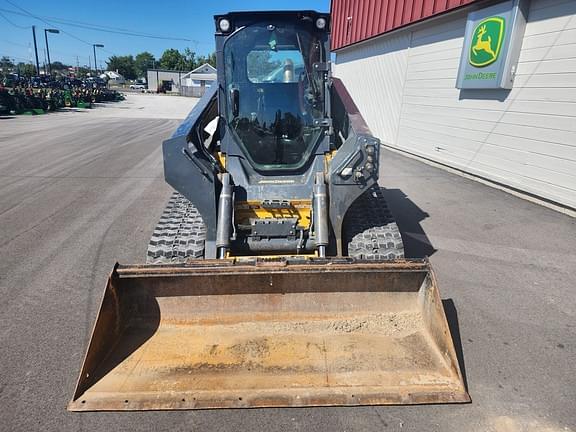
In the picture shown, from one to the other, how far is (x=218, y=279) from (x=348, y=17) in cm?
1603

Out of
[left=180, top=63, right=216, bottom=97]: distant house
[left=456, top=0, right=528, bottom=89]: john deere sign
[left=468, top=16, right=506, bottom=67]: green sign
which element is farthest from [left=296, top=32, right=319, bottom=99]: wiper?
[left=180, top=63, right=216, bottom=97]: distant house

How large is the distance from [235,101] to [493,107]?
20.8 ft

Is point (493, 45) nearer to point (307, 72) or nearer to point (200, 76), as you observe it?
point (307, 72)

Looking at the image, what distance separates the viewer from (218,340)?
293 cm

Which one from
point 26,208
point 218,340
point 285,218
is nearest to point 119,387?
point 218,340

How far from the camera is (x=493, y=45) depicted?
25.8 ft

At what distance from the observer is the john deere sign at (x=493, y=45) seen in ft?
24.2

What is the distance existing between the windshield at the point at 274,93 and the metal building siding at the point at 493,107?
4889mm

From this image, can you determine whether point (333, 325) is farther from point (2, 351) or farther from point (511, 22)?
point (511, 22)

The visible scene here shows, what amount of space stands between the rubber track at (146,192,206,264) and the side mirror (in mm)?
1156

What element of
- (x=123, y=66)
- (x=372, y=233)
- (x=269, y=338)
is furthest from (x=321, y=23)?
(x=123, y=66)

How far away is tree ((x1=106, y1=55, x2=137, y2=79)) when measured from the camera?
368 feet

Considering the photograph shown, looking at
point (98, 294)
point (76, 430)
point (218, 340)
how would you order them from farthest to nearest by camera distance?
1. point (98, 294)
2. point (218, 340)
3. point (76, 430)

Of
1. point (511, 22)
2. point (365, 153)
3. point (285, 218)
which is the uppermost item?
point (511, 22)
